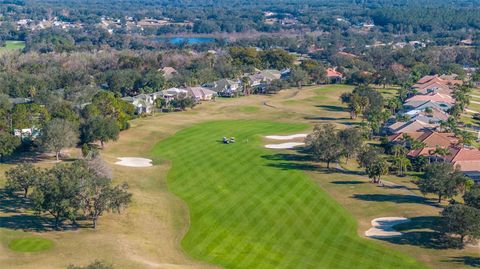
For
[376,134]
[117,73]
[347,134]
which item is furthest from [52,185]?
[117,73]

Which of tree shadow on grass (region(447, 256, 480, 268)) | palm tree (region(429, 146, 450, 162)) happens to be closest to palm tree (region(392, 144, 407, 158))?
palm tree (region(429, 146, 450, 162))

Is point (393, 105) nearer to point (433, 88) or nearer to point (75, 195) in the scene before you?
point (433, 88)

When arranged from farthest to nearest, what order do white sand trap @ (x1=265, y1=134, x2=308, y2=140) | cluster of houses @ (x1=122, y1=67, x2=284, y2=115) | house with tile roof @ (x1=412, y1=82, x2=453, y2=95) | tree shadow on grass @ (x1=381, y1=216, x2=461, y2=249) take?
house with tile roof @ (x1=412, y1=82, x2=453, y2=95), cluster of houses @ (x1=122, y1=67, x2=284, y2=115), white sand trap @ (x1=265, y1=134, x2=308, y2=140), tree shadow on grass @ (x1=381, y1=216, x2=461, y2=249)

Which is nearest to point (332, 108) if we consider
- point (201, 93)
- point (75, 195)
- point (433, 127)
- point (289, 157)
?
point (433, 127)

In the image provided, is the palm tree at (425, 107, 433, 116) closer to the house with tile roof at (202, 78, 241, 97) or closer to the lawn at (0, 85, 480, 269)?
the lawn at (0, 85, 480, 269)

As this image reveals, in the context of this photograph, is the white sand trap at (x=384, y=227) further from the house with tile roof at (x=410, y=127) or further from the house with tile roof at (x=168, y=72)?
the house with tile roof at (x=168, y=72)

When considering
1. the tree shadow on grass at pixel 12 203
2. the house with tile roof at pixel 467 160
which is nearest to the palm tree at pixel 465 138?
the house with tile roof at pixel 467 160

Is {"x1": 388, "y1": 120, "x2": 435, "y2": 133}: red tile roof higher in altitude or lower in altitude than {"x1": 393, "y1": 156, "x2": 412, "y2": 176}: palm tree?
higher
